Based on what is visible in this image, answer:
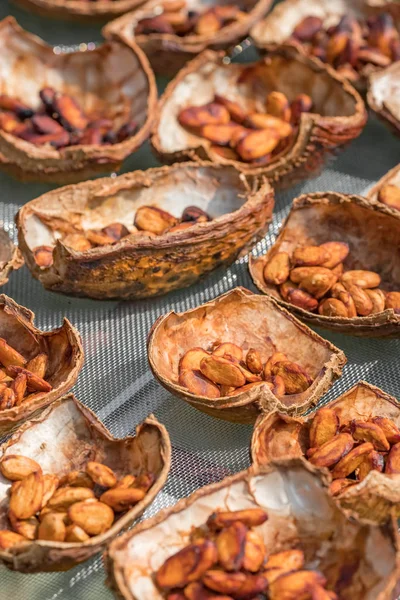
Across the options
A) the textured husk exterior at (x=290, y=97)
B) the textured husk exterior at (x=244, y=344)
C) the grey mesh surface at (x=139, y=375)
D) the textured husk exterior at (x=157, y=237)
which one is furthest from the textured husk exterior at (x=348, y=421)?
the textured husk exterior at (x=290, y=97)

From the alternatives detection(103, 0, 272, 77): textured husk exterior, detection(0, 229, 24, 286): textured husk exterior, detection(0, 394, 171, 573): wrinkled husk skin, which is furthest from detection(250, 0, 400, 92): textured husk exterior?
detection(0, 394, 171, 573): wrinkled husk skin

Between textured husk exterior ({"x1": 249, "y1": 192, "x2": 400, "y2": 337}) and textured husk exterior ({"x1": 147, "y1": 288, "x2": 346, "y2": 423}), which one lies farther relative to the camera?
textured husk exterior ({"x1": 249, "y1": 192, "x2": 400, "y2": 337})

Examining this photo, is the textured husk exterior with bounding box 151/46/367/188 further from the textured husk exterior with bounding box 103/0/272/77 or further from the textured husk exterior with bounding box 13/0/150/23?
the textured husk exterior with bounding box 13/0/150/23

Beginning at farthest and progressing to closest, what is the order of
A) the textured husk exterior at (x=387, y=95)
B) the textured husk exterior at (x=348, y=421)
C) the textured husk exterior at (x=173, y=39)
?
the textured husk exterior at (x=173, y=39) < the textured husk exterior at (x=387, y=95) < the textured husk exterior at (x=348, y=421)

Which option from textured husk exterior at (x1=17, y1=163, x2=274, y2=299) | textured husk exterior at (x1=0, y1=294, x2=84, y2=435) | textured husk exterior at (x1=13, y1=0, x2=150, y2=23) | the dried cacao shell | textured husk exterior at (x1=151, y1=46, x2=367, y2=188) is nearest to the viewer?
the dried cacao shell

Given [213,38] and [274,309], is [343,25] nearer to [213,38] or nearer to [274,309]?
[213,38]

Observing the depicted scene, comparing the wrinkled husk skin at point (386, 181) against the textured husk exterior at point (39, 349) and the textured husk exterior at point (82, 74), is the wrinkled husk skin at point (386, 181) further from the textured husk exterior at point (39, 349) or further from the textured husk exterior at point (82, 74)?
the textured husk exterior at point (39, 349)

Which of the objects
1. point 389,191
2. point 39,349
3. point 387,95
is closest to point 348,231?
point 389,191

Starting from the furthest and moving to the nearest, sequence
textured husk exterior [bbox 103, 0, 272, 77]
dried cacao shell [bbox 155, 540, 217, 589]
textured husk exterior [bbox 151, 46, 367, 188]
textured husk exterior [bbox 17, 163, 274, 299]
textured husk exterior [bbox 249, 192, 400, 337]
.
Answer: textured husk exterior [bbox 103, 0, 272, 77]
textured husk exterior [bbox 151, 46, 367, 188]
textured husk exterior [bbox 249, 192, 400, 337]
textured husk exterior [bbox 17, 163, 274, 299]
dried cacao shell [bbox 155, 540, 217, 589]
